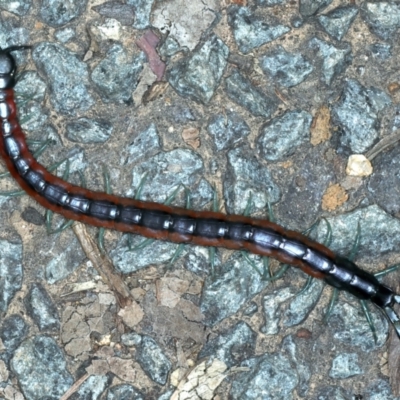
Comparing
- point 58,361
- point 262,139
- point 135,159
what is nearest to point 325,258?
point 262,139

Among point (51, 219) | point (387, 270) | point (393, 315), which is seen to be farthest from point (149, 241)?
point (393, 315)

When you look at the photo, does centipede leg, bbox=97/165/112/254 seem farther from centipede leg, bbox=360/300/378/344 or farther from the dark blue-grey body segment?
centipede leg, bbox=360/300/378/344

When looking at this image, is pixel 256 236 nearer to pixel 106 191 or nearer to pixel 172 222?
pixel 172 222

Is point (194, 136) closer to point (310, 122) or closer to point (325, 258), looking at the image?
point (310, 122)

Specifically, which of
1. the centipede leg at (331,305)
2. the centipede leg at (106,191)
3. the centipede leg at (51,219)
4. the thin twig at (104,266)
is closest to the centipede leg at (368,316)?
the centipede leg at (331,305)

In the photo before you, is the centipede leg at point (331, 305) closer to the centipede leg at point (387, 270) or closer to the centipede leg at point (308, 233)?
the centipede leg at point (308, 233)

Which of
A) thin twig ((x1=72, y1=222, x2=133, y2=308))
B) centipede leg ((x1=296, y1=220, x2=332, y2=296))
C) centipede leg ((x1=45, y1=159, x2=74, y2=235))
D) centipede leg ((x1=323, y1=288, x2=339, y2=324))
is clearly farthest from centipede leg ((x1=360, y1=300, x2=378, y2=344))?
centipede leg ((x1=45, y1=159, x2=74, y2=235))

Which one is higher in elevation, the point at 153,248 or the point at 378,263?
the point at 378,263

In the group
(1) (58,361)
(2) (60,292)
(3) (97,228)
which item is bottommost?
(1) (58,361)
